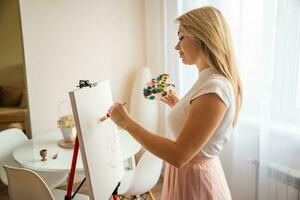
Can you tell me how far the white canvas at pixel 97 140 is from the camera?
1.07 m

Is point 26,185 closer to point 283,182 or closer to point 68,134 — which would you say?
point 68,134

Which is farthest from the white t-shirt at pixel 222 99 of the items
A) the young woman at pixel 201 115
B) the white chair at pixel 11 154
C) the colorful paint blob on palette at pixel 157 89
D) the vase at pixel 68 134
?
the white chair at pixel 11 154

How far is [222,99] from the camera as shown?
0.98 meters

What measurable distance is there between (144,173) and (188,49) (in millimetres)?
1004

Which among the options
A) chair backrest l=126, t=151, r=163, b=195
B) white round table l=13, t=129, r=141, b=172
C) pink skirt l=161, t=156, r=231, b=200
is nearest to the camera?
pink skirt l=161, t=156, r=231, b=200

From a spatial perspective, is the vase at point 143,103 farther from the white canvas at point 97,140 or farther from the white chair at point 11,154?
the white canvas at point 97,140

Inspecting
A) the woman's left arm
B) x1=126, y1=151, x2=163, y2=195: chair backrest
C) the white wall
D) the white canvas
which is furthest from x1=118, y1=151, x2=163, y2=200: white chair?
the white wall

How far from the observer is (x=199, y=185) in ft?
3.85

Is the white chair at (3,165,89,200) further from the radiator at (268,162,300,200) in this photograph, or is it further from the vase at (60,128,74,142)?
the radiator at (268,162,300,200)

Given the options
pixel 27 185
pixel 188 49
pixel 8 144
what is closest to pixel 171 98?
pixel 188 49

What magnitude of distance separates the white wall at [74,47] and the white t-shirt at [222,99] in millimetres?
1684

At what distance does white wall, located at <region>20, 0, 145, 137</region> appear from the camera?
240cm

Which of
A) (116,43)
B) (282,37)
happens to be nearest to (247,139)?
(282,37)

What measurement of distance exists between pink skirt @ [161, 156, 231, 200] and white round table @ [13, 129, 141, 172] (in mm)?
623
